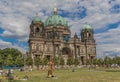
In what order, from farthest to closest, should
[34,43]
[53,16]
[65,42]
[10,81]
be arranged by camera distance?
[53,16]
[65,42]
[34,43]
[10,81]

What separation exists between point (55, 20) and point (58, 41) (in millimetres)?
18750

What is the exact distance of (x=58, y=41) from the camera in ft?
456

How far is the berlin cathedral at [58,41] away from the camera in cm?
13441

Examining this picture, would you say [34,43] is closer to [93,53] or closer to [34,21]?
[34,21]

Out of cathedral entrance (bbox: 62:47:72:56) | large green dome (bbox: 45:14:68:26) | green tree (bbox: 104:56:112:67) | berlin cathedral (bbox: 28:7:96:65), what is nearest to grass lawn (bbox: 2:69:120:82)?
berlin cathedral (bbox: 28:7:96:65)

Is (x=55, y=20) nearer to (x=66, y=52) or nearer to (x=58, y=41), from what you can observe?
(x=58, y=41)

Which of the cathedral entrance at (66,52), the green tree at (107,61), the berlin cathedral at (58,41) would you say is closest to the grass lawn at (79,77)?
the berlin cathedral at (58,41)

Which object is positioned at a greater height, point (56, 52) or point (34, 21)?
point (34, 21)

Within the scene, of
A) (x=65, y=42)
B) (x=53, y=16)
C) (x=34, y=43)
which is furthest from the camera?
(x=53, y=16)

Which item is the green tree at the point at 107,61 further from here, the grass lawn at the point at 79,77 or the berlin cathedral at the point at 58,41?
the grass lawn at the point at 79,77

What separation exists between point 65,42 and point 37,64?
34.3 m

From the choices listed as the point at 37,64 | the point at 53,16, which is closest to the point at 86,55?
the point at 53,16

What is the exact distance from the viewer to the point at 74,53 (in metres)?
146

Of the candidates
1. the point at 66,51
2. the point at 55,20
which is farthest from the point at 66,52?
the point at 55,20
